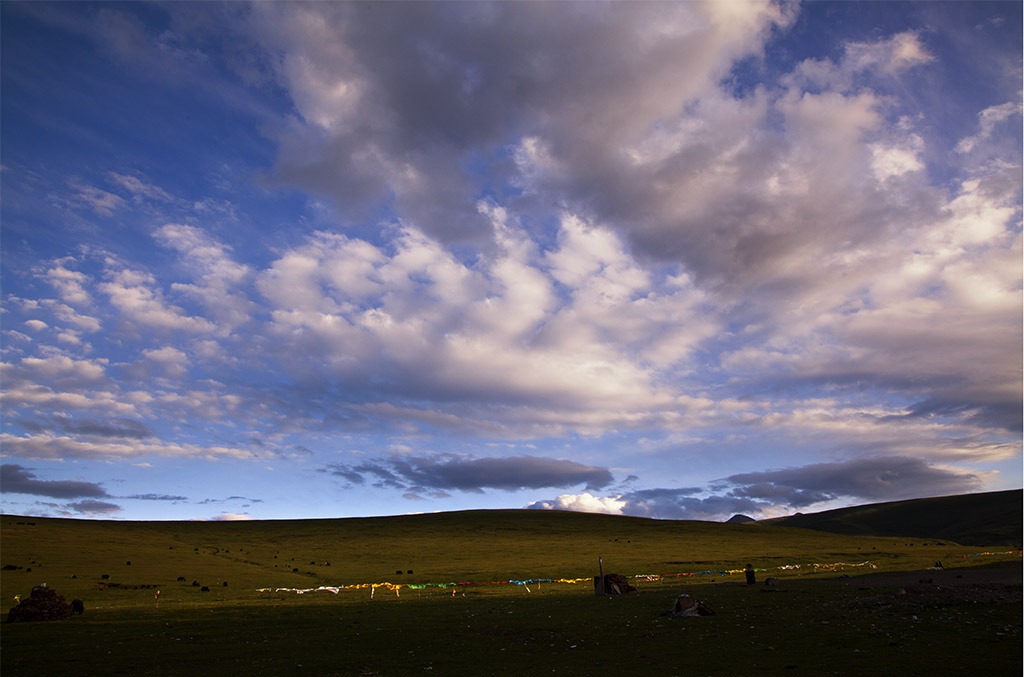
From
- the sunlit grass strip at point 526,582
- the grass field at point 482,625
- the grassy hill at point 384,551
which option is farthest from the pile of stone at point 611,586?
the grassy hill at point 384,551

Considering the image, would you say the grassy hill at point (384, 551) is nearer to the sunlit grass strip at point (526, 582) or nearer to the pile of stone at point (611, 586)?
the sunlit grass strip at point (526, 582)

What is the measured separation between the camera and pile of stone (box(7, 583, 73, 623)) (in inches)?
1229

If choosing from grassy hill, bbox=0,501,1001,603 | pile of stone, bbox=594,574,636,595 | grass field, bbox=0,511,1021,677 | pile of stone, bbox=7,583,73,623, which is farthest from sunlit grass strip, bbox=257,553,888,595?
pile of stone, bbox=7,583,73,623

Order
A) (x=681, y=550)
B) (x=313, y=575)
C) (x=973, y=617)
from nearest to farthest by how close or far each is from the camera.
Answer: (x=973, y=617)
(x=313, y=575)
(x=681, y=550)

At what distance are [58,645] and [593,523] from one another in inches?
4940

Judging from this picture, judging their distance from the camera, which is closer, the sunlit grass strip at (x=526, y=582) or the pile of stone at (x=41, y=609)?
the pile of stone at (x=41, y=609)

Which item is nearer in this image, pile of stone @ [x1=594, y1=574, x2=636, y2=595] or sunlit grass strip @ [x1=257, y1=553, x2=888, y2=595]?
pile of stone @ [x1=594, y1=574, x2=636, y2=595]

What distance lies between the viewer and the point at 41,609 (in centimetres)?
3148

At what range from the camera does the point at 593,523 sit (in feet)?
456

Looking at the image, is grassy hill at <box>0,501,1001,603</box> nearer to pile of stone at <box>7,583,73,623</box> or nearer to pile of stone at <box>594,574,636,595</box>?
pile of stone at <box>7,583,73,623</box>

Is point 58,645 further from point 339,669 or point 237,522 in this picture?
point 237,522

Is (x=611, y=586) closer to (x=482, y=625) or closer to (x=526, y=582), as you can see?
(x=482, y=625)

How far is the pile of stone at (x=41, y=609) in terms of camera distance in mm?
31211

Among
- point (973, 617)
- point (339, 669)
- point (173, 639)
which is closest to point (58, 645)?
point (173, 639)
